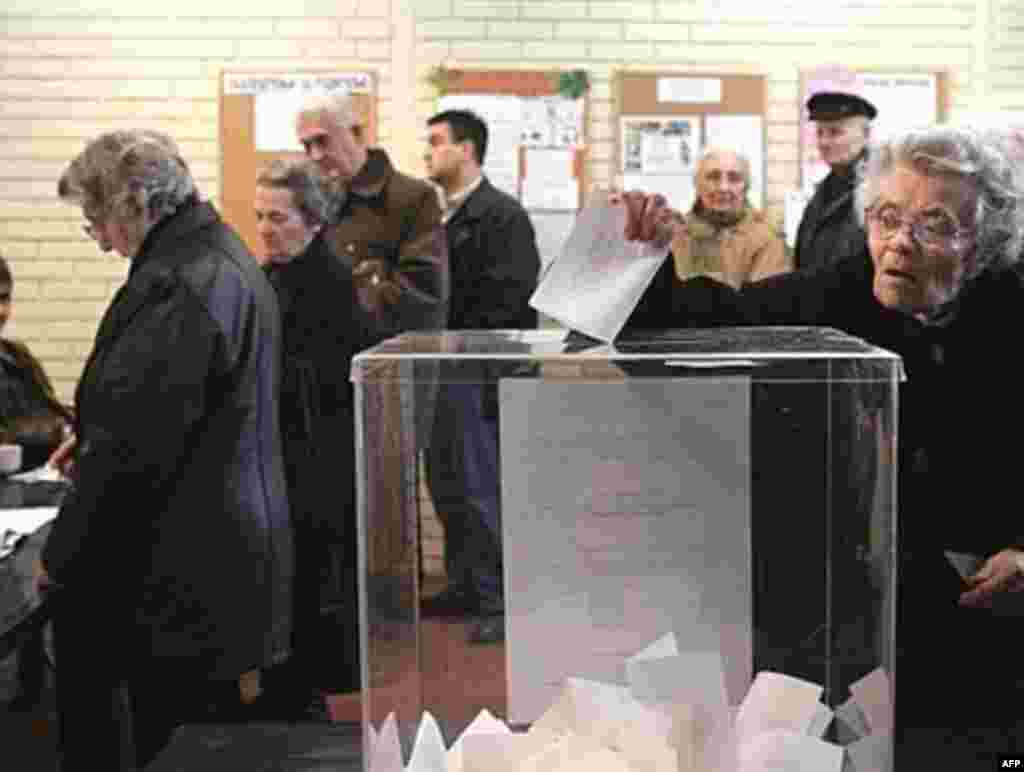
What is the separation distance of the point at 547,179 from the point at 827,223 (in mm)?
1489

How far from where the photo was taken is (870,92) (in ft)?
16.5

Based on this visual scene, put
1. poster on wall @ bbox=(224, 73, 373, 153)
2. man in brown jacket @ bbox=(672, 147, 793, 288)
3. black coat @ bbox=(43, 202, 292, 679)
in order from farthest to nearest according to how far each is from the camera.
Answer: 1. poster on wall @ bbox=(224, 73, 373, 153)
2. man in brown jacket @ bbox=(672, 147, 793, 288)
3. black coat @ bbox=(43, 202, 292, 679)

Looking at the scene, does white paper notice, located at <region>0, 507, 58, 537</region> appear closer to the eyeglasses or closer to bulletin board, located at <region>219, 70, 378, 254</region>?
the eyeglasses

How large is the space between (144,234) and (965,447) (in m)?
1.59

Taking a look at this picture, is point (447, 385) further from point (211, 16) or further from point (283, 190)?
point (211, 16)

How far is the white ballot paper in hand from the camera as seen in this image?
108 centimetres

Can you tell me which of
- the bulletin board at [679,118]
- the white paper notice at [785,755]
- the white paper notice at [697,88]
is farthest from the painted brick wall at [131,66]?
the white paper notice at [785,755]

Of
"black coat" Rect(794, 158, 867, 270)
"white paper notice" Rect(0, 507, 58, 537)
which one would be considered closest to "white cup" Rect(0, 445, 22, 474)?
"white paper notice" Rect(0, 507, 58, 537)

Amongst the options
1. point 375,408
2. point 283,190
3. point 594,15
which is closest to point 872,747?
point 375,408

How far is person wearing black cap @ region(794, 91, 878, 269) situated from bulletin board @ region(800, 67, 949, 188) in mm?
805

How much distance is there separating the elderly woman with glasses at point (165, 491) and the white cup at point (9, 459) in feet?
2.59

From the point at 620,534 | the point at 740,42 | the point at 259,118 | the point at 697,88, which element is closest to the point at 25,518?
the point at 620,534

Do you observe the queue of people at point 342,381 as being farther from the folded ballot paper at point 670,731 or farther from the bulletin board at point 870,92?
the bulletin board at point 870,92

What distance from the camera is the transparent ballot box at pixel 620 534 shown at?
94 centimetres
